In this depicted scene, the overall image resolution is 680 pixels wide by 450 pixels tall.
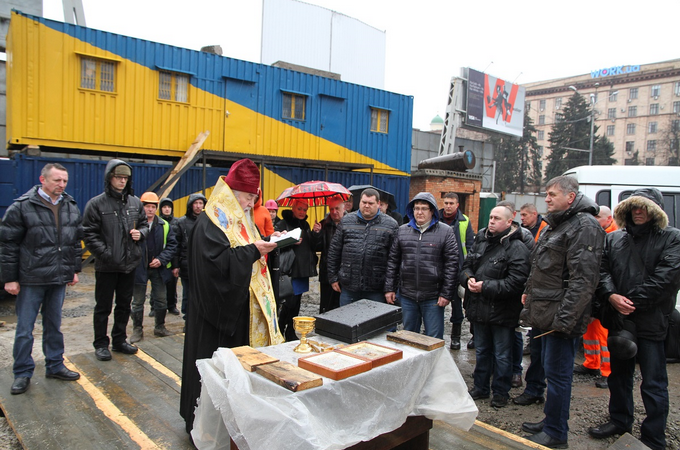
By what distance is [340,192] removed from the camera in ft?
19.6

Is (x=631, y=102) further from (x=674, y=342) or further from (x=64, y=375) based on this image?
(x=64, y=375)

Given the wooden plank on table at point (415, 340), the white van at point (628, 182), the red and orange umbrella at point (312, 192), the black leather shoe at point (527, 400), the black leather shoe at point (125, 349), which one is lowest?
the black leather shoe at point (527, 400)

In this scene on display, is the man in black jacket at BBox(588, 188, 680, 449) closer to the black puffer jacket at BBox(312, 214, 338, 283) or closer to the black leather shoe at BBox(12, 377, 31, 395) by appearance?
the black puffer jacket at BBox(312, 214, 338, 283)

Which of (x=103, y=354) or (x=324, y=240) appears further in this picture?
(x=324, y=240)

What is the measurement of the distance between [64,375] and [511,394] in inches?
168

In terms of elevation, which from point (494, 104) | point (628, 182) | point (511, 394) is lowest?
point (511, 394)

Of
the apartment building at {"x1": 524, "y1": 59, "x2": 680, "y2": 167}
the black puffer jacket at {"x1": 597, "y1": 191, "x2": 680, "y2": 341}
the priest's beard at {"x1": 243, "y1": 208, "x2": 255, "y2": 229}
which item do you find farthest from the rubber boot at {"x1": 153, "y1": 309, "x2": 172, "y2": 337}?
the apartment building at {"x1": 524, "y1": 59, "x2": 680, "y2": 167}

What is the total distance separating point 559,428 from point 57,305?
14.4ft

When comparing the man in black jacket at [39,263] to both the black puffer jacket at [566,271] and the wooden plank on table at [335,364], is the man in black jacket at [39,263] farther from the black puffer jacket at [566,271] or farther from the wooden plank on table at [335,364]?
the black puffer jacket at [566,271]

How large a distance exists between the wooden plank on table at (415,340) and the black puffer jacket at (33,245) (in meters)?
3.03

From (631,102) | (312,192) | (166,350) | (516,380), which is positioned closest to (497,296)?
(516,380)

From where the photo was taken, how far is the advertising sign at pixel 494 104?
27.8 m

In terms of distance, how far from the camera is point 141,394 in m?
3.85

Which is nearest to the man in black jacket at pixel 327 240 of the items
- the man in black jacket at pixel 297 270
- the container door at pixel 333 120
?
the man in black jacket at pixel 297 270
